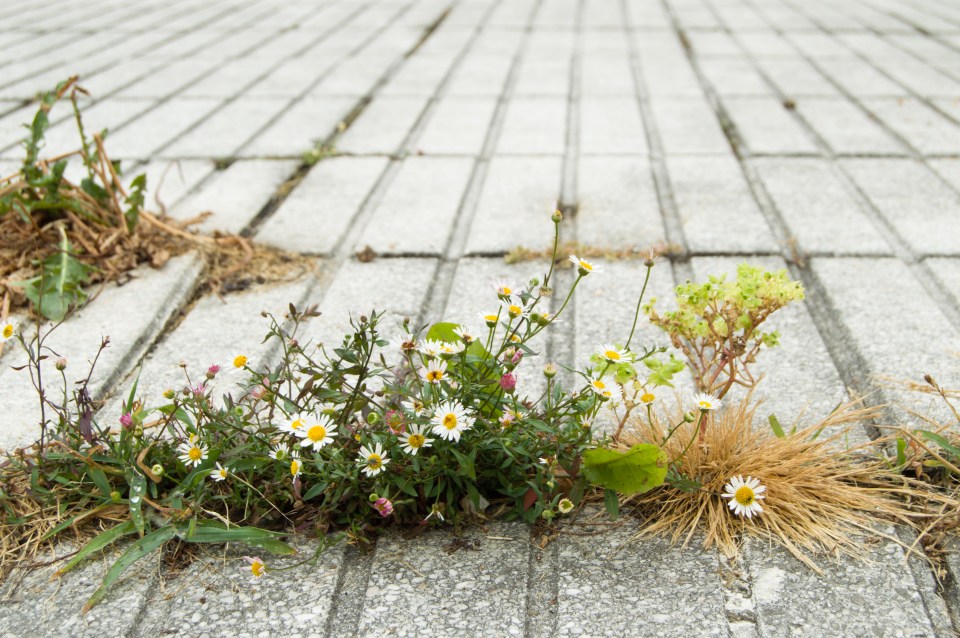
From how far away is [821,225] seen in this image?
9.07ft

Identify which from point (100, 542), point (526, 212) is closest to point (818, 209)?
point (526, 212)

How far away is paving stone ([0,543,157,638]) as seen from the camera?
54.0 inches

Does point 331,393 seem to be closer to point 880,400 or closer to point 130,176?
point 880,400

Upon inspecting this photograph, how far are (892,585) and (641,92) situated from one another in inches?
127

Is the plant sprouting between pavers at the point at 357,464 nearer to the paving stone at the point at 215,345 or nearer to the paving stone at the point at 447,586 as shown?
the paving stone at the point at 447,586

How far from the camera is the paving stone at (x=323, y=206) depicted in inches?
107

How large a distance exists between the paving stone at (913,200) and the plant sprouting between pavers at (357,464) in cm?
133

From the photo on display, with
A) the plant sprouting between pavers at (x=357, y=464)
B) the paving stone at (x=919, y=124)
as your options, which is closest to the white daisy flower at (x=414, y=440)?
the plant sprouting between pavers at (x=357, y=464)

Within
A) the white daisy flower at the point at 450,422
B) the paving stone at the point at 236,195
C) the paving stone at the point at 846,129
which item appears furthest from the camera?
the paving stone at the point at 846,129

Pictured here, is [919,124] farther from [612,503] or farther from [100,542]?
[100,542]

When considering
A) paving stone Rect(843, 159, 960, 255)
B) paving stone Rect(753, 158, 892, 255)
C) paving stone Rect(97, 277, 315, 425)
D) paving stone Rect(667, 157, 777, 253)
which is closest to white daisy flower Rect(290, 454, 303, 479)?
paving stone Rect(97, 277, 315, 425)

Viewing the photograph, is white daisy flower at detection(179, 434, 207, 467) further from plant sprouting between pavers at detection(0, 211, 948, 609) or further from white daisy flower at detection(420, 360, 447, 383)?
white daisy flower at detection(420, 360, 447, 383)

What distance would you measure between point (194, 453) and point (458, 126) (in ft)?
8.21

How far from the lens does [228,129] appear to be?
3736 mm
